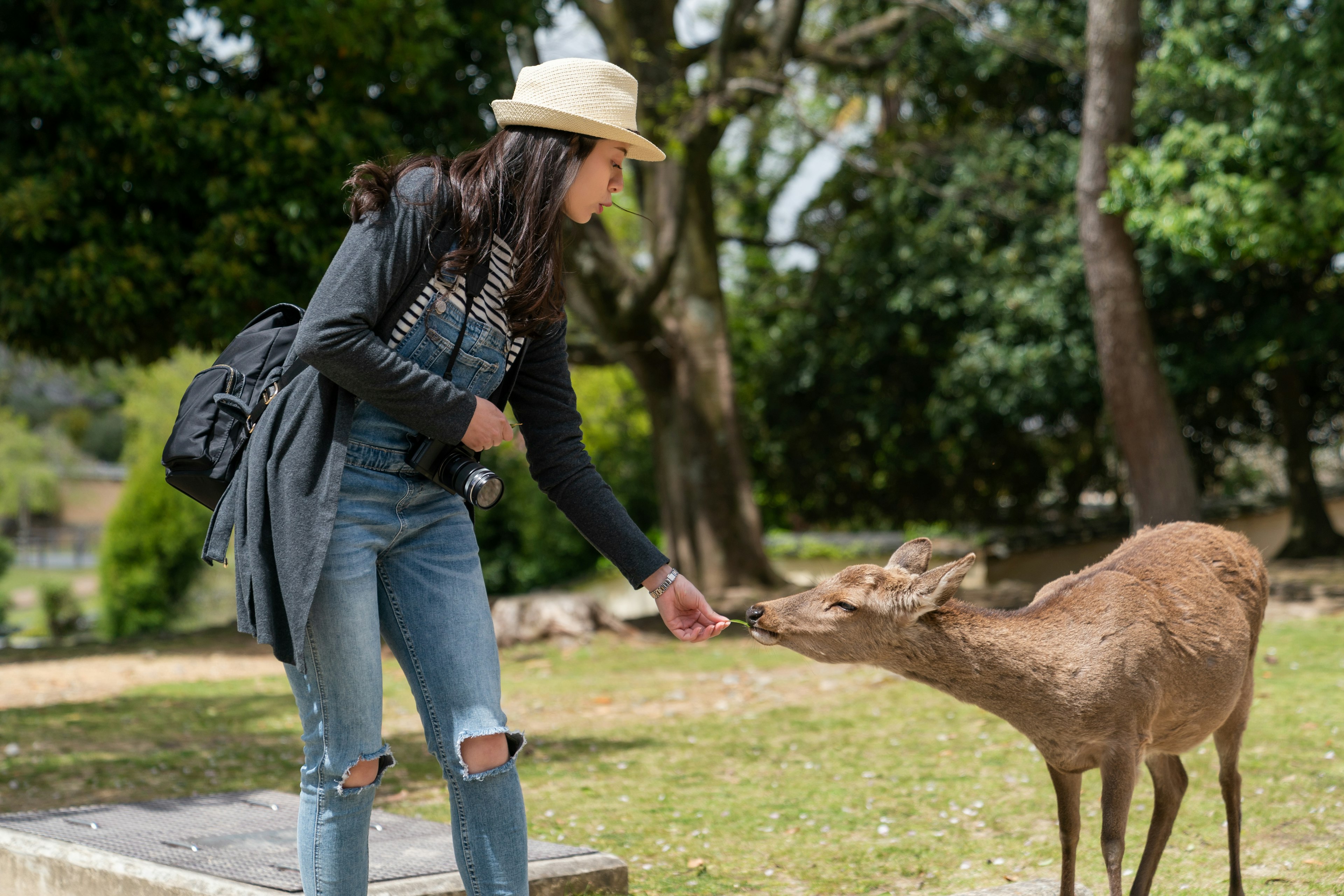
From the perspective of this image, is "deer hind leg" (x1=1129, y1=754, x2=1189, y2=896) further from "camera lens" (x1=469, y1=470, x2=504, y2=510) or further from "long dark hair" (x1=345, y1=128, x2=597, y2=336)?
"long dark hair" (x1=345, y1=128, x2=597, y2=336)

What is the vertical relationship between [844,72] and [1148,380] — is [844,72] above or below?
above

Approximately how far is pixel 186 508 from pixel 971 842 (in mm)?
16845

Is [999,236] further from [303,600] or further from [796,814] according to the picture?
[303,600]

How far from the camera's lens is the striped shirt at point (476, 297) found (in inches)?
107

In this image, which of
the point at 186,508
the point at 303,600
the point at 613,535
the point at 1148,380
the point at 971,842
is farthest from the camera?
the point at 186,508

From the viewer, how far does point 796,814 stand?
541cm

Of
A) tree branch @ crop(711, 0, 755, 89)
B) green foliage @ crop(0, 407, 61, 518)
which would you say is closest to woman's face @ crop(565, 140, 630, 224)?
tree branch @ crop(711, 0, 755, 89)

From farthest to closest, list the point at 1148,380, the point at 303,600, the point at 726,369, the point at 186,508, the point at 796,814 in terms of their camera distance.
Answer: the point at 186,508
the point at 726,369
the point at 1148,380
the point at 796,814
the point at 303,600

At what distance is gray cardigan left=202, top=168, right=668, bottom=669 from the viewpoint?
2555 mm

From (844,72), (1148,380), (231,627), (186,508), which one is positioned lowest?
(231,627)

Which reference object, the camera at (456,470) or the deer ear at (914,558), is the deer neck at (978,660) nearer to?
the deer ear at (914,558)

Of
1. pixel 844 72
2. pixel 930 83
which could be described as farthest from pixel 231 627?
pixel 930 83

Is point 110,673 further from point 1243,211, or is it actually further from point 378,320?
point 1243,211

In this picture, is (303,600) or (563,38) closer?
(303,600)
